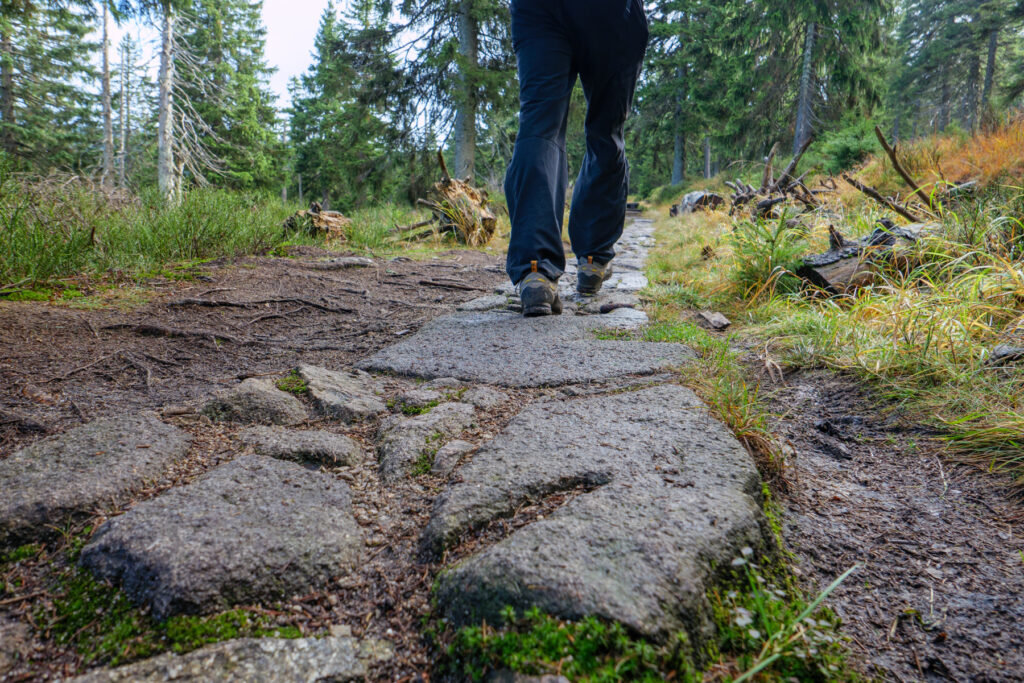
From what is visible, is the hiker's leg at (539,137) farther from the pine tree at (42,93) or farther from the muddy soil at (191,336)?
the pine tree at (42,93)

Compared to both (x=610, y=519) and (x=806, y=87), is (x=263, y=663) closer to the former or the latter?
(x=610, y=519)

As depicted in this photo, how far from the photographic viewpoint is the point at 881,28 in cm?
1633

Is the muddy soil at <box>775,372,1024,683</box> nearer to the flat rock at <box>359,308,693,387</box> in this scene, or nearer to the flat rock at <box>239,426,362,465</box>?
the flat rock at <box>359,308,693,387</box>

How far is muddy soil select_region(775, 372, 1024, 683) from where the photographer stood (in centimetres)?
68

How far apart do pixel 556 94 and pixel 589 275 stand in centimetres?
101

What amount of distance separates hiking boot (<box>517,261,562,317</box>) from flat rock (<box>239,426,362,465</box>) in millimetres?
1411

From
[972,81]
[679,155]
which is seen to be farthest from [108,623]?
[972,81]

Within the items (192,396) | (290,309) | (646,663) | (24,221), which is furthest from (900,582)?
(24,221)

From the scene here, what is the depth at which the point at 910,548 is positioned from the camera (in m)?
0.88

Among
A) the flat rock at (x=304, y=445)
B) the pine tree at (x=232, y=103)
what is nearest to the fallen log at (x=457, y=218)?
the flat rock at (x=304, y=445)

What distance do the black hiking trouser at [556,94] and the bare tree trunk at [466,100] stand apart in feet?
27.3

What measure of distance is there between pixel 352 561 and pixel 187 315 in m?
2.16

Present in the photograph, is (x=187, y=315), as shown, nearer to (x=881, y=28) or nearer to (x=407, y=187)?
(x=407, y=187)

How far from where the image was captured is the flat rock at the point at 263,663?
60cm
